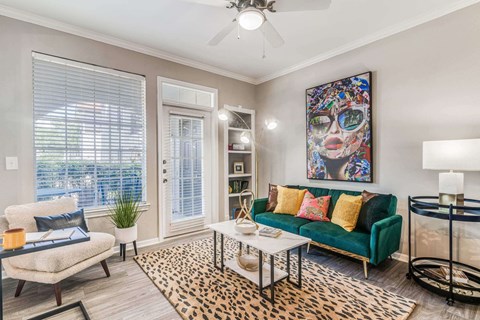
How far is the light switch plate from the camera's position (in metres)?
2.46

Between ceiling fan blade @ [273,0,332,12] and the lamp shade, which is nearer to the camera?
ceiling fan blade @ [273,0,332,12]

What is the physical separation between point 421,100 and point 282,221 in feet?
7.18

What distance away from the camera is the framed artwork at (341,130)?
3088mm

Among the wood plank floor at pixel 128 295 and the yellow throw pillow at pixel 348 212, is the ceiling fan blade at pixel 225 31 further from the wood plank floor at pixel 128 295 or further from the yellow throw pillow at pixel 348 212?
the wood plank floor at pixel 128 295

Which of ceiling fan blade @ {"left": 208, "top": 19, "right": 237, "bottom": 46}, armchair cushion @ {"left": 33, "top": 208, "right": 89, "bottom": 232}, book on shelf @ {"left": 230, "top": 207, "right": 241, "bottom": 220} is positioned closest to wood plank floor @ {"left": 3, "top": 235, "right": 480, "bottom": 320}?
armchair cushion @ {"left": 33, "top": 208, "right": 89, "bottom": 232}

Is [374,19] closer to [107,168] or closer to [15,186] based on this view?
[107,168]

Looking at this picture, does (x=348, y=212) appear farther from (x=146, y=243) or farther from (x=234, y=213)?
(x=146, y=243)

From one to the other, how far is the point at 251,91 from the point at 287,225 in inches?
112

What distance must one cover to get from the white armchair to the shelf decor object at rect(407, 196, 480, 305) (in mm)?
3119

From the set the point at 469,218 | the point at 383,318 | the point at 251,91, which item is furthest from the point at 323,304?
the point at 251,91

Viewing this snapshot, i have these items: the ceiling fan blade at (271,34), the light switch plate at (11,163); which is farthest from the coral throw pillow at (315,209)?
the light switch plate at (11,163)

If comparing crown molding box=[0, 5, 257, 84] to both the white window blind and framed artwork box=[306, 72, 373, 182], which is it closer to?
the white window blind

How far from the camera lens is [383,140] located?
2979mm

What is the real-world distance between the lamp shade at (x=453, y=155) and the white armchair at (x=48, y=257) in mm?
3311
